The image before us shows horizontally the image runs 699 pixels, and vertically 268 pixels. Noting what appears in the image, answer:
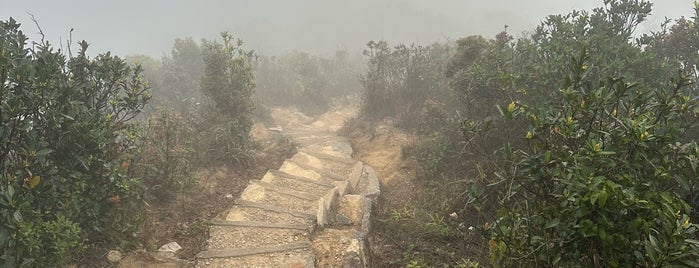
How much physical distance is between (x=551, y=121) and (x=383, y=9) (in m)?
55.0

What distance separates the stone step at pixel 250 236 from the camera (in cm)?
657

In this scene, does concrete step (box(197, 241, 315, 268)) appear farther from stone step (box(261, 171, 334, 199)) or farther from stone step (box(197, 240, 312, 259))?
stone step (box(261, 171, 334, 199))

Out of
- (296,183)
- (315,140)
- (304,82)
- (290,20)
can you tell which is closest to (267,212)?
(296,183)

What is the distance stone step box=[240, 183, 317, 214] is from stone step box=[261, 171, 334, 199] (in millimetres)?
427

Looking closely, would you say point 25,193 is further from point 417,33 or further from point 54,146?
point 417,33

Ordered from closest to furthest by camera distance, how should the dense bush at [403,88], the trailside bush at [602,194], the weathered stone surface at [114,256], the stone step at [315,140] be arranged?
the trailside bush at [602,194], the weathered stone surface at [114,256], the stone step at [315,140], the dense bush at [403,88]

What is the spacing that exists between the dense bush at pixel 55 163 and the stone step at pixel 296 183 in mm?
3292

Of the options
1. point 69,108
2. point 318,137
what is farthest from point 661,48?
point 69,108

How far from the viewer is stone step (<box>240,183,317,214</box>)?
8008 millimetres

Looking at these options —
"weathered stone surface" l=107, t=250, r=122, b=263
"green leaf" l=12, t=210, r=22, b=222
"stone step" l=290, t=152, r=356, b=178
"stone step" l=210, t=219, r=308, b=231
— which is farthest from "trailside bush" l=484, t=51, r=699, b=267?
"stone step" l=290, t=152, r=356, b=178

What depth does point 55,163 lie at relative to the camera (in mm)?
5090

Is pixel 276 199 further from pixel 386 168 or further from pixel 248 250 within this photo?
pixel 386 168

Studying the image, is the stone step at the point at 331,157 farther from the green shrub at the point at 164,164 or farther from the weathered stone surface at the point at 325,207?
the green shrub at the point at 164,164

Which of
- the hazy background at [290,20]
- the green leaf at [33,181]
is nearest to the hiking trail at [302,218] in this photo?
the green leaf at [33,181]
